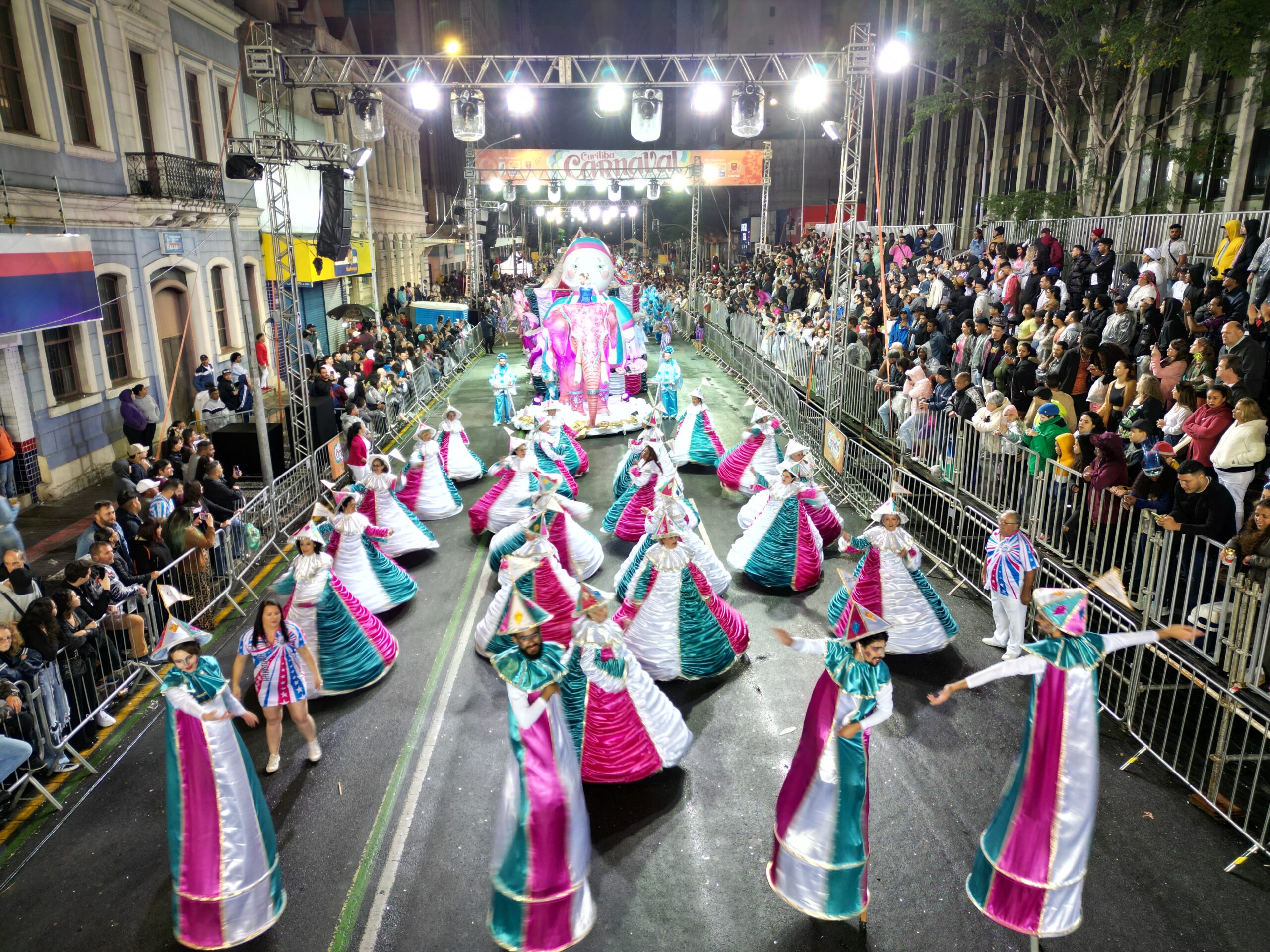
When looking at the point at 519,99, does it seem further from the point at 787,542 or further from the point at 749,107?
the point at 787,542

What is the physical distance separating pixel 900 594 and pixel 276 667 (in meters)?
5.36

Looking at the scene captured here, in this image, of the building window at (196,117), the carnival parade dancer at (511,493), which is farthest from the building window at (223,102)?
the carnival parade dancer at (511,493)

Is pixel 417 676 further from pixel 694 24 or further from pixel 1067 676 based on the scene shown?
pixel 694 24

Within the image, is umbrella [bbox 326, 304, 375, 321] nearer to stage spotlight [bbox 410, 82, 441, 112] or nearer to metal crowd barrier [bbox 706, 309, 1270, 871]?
stage spotlight [bbox 410, 82, 441, 112]

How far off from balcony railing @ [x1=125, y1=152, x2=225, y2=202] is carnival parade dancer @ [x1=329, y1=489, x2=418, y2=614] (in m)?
9.97

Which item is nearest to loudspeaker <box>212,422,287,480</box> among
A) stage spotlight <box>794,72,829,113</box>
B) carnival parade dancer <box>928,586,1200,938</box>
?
stage spotlight <box>794,72,829,113</box>

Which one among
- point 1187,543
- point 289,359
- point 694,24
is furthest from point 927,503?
point 694,24

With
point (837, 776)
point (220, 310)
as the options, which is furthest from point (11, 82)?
point (837, 776)

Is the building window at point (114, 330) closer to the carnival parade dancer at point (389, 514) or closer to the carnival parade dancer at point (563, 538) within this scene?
the carnival parade dancer at point (389, 514)

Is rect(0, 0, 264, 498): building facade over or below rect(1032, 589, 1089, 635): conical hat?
over

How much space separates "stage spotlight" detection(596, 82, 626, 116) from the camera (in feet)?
49.5

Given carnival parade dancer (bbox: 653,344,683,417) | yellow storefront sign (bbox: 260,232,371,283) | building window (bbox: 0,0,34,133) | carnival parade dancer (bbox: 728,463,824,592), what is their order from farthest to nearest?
1. yellow storefront sign (bbox: 260,232,371,283)
2. carnival parade dancer (bbox: 653,344,683,417)
3. building window (bbox: 0,0,34,133)
4. carnival parade dancer (bbox: 728,463,824,592)

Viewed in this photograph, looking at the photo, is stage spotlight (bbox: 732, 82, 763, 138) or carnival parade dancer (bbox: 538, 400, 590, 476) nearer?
carnival parade dancer (bbox: 538, 400, 590, 476)

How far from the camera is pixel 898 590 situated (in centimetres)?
805
